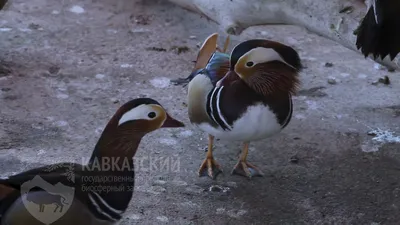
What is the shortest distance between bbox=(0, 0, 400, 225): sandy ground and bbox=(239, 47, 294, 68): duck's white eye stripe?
1.60 ft

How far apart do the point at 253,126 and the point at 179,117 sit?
0.69 meters

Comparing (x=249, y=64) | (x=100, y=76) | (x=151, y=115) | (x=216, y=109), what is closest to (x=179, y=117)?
(x=100, y=76)

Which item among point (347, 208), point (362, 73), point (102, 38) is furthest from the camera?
point (102, 38)

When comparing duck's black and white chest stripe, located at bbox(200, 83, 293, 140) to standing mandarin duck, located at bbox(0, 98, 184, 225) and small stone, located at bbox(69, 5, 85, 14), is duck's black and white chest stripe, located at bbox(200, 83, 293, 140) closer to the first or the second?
standing mandarin duck, located at bbox(0, 98, 184, 225)

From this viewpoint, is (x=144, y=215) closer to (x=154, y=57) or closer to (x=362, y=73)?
(x=154, y=57)

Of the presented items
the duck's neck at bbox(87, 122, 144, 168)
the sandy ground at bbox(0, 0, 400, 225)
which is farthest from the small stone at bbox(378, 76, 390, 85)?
the duck's neck at bbox(87, 122, 144, 168)

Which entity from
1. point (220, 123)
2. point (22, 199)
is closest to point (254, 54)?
point (220, 123)

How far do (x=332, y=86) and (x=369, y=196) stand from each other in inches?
35.8

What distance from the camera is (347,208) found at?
7.57 feet

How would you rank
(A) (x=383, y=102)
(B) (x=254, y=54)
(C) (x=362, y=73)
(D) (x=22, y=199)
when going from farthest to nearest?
(C) (x=362, y=73), (A) (x=383, y=102), (B) (x=254, y=54), (D) (x=22, y=199)

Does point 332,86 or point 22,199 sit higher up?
point 22,199

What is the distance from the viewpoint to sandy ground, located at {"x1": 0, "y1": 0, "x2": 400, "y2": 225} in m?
2.33

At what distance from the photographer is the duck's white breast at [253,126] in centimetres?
222

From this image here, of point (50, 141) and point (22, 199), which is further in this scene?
point (50, 141)
